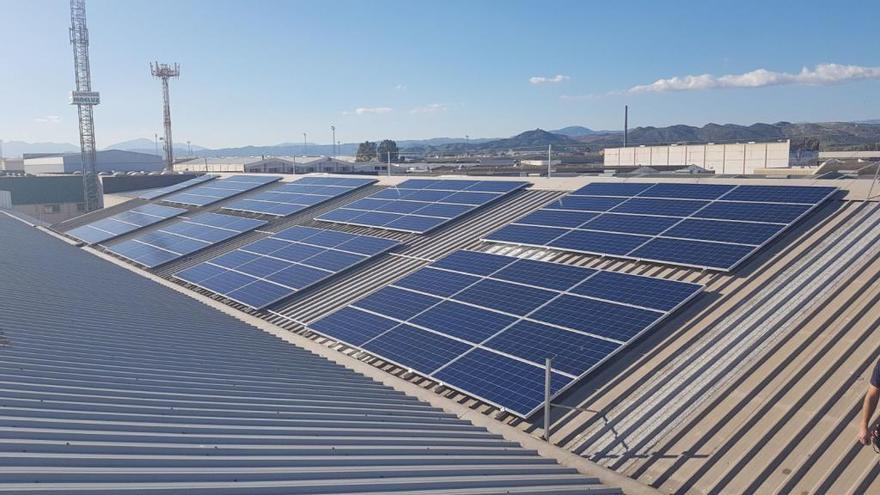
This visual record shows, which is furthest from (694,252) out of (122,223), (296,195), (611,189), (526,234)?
(122,223)

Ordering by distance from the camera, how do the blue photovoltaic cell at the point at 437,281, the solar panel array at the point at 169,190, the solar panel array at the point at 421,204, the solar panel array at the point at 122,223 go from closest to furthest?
the blue photovoltaic cell at the point at 437,281, the solar panel array at the point at 421,204, the solar panel array at the point at 122,223, the solar panel array at the point at 169,190

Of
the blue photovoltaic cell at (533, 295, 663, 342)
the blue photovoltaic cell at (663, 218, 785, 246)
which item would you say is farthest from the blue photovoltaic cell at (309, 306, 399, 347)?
the blue photovoltaic cell at (663, 218, 785, 246)

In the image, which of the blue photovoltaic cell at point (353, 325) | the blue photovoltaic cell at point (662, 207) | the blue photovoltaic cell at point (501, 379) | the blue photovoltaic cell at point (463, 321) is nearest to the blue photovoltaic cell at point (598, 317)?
the blue photovoltaic cell at point (463, 321)

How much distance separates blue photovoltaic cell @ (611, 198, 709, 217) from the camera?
22797mm

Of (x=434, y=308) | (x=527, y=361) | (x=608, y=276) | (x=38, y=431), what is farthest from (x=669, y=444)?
(x=38, y=431)

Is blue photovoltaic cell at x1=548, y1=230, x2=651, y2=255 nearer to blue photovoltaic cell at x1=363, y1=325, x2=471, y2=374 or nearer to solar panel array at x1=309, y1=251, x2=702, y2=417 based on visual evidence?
solar panel array at x1=309, y1=251, x2=702, y2=417

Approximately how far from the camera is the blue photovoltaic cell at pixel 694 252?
721 inches

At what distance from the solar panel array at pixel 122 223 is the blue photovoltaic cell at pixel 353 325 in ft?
97.9

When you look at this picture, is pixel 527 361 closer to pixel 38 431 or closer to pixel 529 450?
pixel 529 450

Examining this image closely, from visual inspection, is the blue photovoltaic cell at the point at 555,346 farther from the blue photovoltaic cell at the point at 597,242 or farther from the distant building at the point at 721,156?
the distant building at the point at 721,156

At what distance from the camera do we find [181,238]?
1537 inches

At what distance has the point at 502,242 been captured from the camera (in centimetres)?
2469

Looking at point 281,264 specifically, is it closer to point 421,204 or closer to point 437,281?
point 421,204

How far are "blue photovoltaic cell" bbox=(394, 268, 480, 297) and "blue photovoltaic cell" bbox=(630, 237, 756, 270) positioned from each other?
5.56 metres
